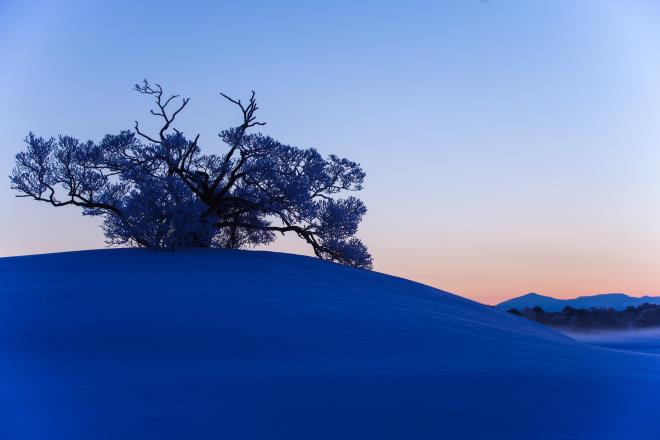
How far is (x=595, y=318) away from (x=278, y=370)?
124 feet

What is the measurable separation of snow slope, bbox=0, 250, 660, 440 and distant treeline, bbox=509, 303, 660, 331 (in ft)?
99.0

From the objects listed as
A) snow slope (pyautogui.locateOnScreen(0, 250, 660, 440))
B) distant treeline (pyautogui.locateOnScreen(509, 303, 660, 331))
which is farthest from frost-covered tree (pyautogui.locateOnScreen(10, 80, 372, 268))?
distant treeline (pyautogui.locateOnScreen(509, 303, 660, 331))

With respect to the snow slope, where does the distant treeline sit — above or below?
above

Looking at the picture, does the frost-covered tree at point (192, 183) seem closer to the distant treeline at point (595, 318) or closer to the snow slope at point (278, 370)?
the snow slope at point (278, 370)

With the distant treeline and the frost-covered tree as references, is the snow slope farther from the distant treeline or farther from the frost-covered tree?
the distant treeline

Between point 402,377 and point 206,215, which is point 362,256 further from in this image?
point 402,377

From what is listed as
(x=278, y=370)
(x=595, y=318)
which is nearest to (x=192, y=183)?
(x=278, y=370)

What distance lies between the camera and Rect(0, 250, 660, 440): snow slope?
4.93 metres

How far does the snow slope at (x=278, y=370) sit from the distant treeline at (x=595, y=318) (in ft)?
99.0

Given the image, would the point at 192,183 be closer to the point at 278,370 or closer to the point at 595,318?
the point at 278,370

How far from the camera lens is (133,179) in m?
17.2

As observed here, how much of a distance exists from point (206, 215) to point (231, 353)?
1046 centimetres

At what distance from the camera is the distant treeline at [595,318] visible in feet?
129

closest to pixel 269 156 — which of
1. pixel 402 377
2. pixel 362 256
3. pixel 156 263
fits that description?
pixel 362 256
